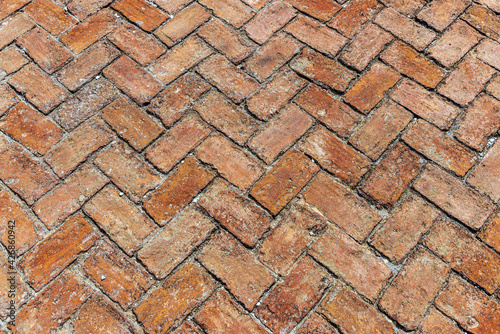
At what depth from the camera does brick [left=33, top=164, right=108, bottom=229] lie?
5.86 ft

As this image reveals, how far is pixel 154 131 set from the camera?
78.0 inches

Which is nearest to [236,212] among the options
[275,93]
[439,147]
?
[275,93]

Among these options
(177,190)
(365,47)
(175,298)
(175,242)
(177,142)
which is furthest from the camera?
(365,47)

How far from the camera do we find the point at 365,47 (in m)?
2.19

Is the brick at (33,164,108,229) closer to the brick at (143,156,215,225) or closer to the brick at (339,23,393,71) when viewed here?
the brick at (143,156,215,225)

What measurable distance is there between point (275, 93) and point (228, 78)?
0.90ft

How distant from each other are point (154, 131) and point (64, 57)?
730 mm

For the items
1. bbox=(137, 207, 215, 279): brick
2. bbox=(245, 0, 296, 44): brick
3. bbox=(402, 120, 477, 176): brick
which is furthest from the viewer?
bbox=(245, 0, 296, 44): brick

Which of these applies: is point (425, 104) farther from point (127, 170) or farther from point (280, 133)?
point (127, 170)

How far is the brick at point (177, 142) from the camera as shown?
1914mm

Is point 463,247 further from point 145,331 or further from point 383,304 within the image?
point 145,331

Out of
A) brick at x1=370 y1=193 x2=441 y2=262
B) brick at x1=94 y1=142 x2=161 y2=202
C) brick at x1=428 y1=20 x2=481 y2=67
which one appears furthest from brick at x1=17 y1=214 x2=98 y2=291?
brick at x1=428 y1=20 x2=481 y2=67

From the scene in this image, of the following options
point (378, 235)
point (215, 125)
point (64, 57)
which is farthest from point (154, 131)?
point (378, 235)

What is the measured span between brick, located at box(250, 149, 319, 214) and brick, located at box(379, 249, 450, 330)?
0.59 metres
